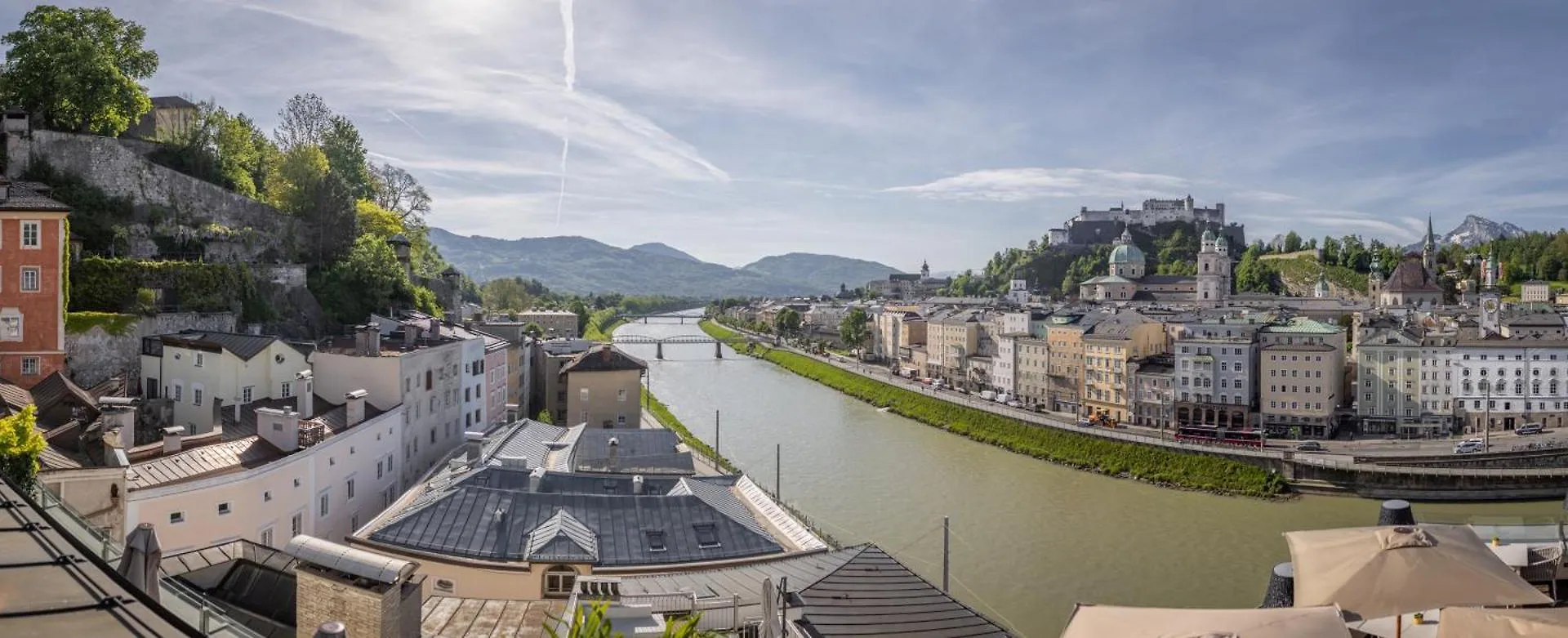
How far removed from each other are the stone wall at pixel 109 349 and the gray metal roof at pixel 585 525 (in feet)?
27.4

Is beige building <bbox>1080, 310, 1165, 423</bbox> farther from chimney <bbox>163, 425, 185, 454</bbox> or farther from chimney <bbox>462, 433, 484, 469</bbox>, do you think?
chimney <bbox>163, 425, 185, 454</bbox>

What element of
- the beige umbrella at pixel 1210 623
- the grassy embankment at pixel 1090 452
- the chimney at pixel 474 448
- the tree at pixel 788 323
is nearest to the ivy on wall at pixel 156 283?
the chimney at pixel 474 448

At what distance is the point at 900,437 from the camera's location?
2934 centimetres

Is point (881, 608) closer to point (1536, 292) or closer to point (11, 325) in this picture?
point (11, 325)

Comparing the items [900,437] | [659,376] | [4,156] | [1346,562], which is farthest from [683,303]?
[1346,562]

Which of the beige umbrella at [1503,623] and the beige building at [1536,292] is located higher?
the beige building at [1536,292]

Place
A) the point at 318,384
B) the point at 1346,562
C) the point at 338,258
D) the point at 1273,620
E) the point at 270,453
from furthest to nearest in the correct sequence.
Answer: the point at 338,258 < the point at 318,384 < the point at 270,453 < the point at 1346,562 < the point at 1273,620

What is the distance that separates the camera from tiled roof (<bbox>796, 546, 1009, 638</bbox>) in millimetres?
6656

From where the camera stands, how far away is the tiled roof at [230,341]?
14336 mm

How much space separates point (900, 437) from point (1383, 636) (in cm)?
2510

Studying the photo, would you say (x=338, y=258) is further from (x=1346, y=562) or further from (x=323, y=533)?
(x=1346, y=562)

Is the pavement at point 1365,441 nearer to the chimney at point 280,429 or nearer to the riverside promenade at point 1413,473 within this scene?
the riverside promenade at point 1413,473

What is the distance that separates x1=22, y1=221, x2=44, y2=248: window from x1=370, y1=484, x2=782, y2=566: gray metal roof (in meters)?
8.52

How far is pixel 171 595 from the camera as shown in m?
3.70
